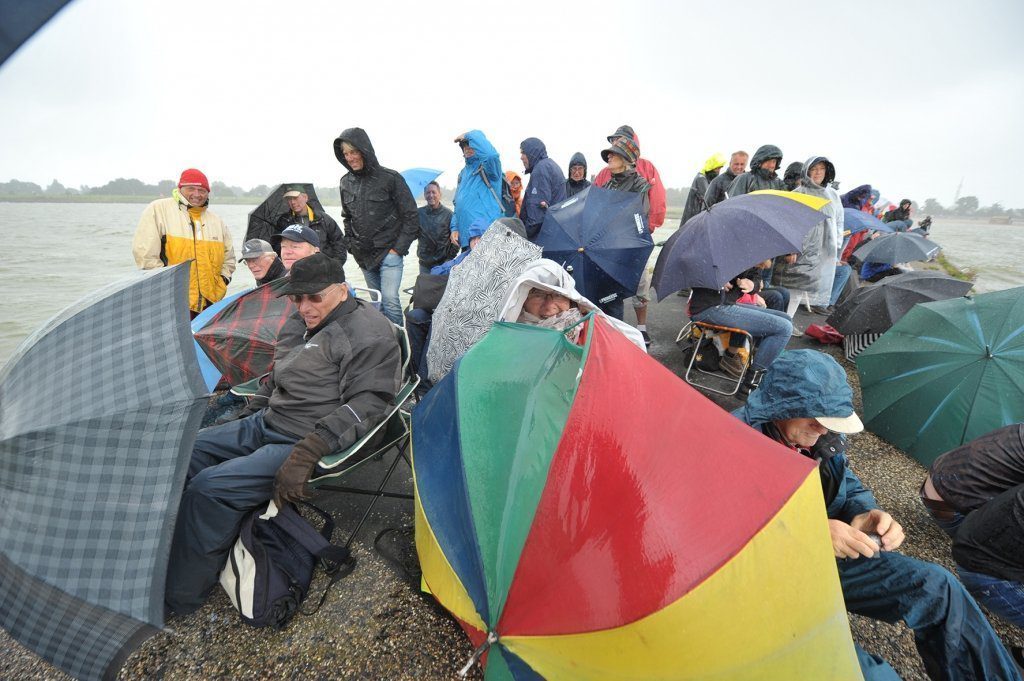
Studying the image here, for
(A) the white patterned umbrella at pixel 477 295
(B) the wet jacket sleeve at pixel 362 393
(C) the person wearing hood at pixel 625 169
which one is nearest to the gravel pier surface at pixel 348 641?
(B) the wet jacket sleeve at pixel 362 393

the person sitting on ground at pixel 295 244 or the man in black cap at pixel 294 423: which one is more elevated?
the person sitting on ground at pixel 295 244

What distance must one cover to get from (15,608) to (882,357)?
190 inches

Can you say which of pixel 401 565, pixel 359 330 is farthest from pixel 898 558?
pixel 359 330

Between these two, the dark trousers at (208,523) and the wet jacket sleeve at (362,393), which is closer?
the dark trousers at (208,523)

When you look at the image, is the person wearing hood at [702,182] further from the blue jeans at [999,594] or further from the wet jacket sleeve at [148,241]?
the wet jacket sleeve at [148,241]

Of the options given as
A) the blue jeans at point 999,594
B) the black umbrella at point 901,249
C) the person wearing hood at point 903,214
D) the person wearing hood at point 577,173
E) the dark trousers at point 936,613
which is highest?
the person wearing hood at point 577,173

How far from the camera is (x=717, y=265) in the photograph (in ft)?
11.4

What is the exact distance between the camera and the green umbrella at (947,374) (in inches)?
104

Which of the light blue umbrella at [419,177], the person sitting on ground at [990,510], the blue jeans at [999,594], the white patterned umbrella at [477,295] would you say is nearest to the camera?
the person sitting on ground at [990,510]

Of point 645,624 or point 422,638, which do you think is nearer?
point 645,624

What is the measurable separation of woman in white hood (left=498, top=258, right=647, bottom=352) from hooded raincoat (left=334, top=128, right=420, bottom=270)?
262 cm

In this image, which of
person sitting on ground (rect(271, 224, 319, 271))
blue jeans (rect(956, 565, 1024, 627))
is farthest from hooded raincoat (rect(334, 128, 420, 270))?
blue jeans (rect(956, 565, 1024, 627))

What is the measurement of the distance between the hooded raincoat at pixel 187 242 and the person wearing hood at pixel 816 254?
6.15 metres

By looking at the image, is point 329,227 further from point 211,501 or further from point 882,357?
point 882,357
